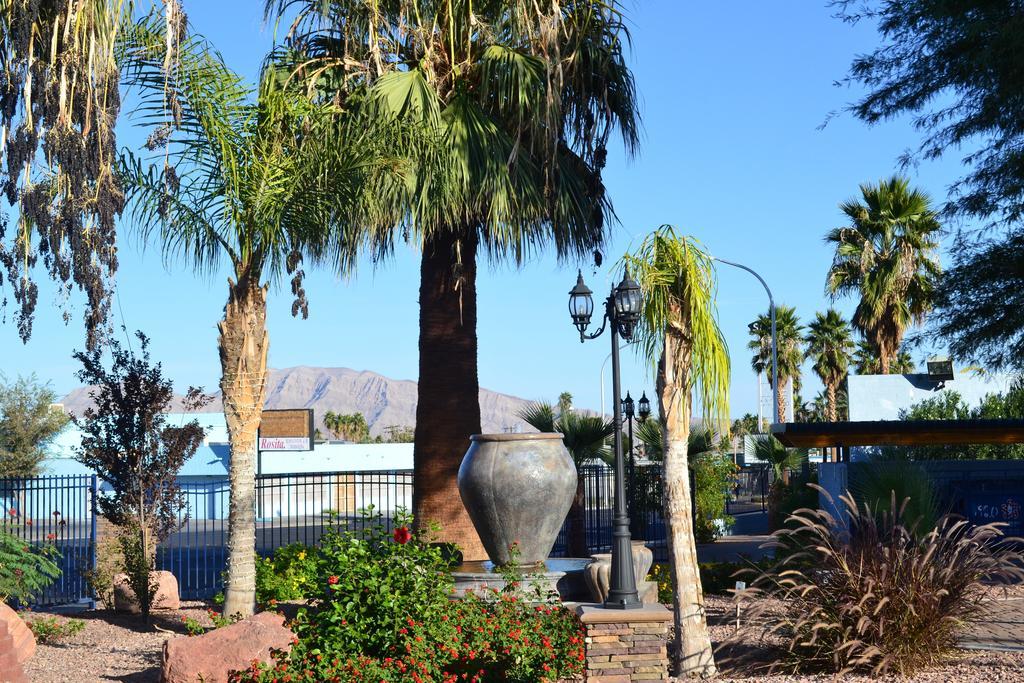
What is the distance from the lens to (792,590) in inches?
333

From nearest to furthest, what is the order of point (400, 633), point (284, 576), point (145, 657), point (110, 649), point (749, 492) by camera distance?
point (400, 633), point (145, 657), point (110, 649), point (284, 576), point (749, 492)

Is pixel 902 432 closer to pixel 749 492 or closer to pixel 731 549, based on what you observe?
pixel 731 549

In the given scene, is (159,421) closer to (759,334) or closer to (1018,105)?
(1018,105)

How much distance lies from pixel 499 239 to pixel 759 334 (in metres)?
39.6

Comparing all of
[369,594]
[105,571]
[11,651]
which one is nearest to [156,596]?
[105,571]

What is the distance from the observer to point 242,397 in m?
12.0

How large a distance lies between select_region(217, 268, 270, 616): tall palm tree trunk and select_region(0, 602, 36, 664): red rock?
2.07m

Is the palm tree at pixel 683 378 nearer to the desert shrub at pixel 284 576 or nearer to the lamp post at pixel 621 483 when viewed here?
the lamp post at pixel 621 483

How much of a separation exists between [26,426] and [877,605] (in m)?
37.7

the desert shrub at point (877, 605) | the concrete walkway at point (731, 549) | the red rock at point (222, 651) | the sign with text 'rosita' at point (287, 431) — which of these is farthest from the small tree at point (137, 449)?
the sign with text 'rosita' at point (287, 431)

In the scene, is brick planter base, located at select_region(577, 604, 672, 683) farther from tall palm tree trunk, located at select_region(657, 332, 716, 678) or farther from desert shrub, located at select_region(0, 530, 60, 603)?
desert shrub, located at select_region(0, 530, 60, 603)

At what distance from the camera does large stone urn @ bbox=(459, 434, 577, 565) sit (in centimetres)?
1202

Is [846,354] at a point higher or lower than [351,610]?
higher

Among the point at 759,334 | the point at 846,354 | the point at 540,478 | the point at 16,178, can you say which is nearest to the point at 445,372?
the point at 540,478
